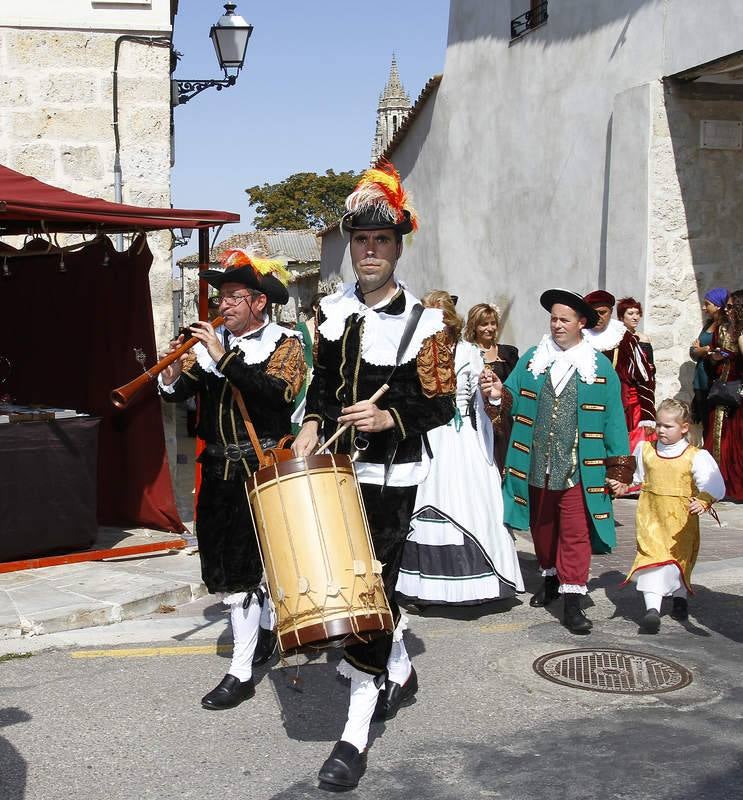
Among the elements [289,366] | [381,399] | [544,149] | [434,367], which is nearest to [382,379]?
[381,399]

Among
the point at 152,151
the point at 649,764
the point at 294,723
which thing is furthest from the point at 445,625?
the point at 152,151

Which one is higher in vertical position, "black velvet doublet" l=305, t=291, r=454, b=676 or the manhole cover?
"black velvet doublet" l=305, t=291, r=454, b=676

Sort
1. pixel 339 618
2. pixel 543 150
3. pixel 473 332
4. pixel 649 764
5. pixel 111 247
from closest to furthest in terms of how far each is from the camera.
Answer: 1. pixel 339 618
2. pixel 649 764
3. pixel 473 332
4. pixel 111 247
5. pixel 543 150

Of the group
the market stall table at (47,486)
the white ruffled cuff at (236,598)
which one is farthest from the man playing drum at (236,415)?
the market stall table at (47,486)

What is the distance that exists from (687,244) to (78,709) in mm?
Answer: 8626

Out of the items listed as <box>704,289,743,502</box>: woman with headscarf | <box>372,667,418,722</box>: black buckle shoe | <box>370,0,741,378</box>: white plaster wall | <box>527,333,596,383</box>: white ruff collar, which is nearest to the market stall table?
<box>527,333,596,383</box>: white ruff collar

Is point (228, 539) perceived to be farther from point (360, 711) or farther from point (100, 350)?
point (100, 350)

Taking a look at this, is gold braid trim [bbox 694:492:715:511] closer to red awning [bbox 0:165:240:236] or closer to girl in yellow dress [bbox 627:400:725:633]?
girl in yellow dress [bbox 627:400:725:633]

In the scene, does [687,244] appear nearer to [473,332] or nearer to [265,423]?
[473,332]

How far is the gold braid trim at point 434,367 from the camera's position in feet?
13.2

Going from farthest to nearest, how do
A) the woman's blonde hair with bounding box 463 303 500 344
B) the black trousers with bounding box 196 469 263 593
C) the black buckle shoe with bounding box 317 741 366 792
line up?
the woman's blonde hair with bounding box 463 303 500 344, the black trousers with bounding box 196 469 263 593, the black buckle shoe with bounding box 317 741 366 792

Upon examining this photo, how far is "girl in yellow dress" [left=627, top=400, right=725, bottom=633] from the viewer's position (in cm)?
581

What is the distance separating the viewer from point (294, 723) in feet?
14.4

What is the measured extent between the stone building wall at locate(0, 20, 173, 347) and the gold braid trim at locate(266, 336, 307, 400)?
4.40m
